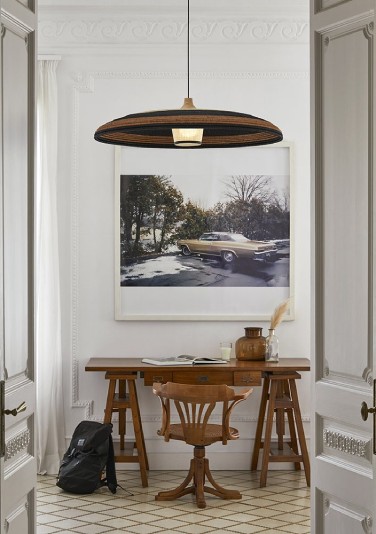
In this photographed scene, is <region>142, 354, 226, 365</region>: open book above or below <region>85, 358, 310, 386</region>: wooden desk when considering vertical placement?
above

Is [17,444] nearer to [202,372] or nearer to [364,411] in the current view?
[364,411]

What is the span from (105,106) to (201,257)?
1.39 m

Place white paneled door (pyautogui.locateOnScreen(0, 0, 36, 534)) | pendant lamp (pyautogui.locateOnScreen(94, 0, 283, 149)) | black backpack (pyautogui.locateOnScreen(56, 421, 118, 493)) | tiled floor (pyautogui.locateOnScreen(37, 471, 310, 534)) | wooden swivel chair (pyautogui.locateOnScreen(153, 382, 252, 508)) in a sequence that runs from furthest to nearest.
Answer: black backpack (pyautogui.locateOnScreen(56, 421, 118, 493)) → wooden swivel chair (pyautogui.locateOnScreen(153, 382, 252, 508)) → tiled floor (pyautogui.locateOnScreen(37, 471, 310, 534)) → pendant lamp (pyautogui.locateOnScreen(94, 0, 283, 149)) → white paneled door (pyautogui.locateOnScreen(0, 0, 36, 534))

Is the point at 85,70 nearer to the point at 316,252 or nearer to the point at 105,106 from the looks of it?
the point at 105,106

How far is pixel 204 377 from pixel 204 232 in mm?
1214

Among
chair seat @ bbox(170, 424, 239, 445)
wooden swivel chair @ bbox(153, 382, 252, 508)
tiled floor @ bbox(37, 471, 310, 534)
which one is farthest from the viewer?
chair seat @ bbox(170, 424, 239, 445)

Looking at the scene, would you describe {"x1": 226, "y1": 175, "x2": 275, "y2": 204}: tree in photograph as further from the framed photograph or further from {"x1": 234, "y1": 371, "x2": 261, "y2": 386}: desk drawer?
{"x1": 234, "y1": 371, "x2": 261, "y2": 386}: desk drawer

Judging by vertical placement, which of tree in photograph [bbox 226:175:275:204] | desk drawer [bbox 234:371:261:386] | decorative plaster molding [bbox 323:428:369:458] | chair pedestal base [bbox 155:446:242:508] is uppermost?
tree in photograph [bbox 226:175:275:204]

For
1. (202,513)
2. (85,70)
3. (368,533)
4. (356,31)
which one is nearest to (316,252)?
(356,31)

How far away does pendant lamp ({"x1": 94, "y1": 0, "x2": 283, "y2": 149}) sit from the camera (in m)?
4.24

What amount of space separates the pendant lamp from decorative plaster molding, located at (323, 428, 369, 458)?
1594mm

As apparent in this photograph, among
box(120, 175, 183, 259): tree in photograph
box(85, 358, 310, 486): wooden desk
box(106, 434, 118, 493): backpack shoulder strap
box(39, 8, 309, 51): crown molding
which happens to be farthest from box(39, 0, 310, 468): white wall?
box(106, 434, 118, 493): backpack shoulder strap

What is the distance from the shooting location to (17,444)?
3260 mm

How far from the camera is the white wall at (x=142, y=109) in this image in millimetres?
6820
